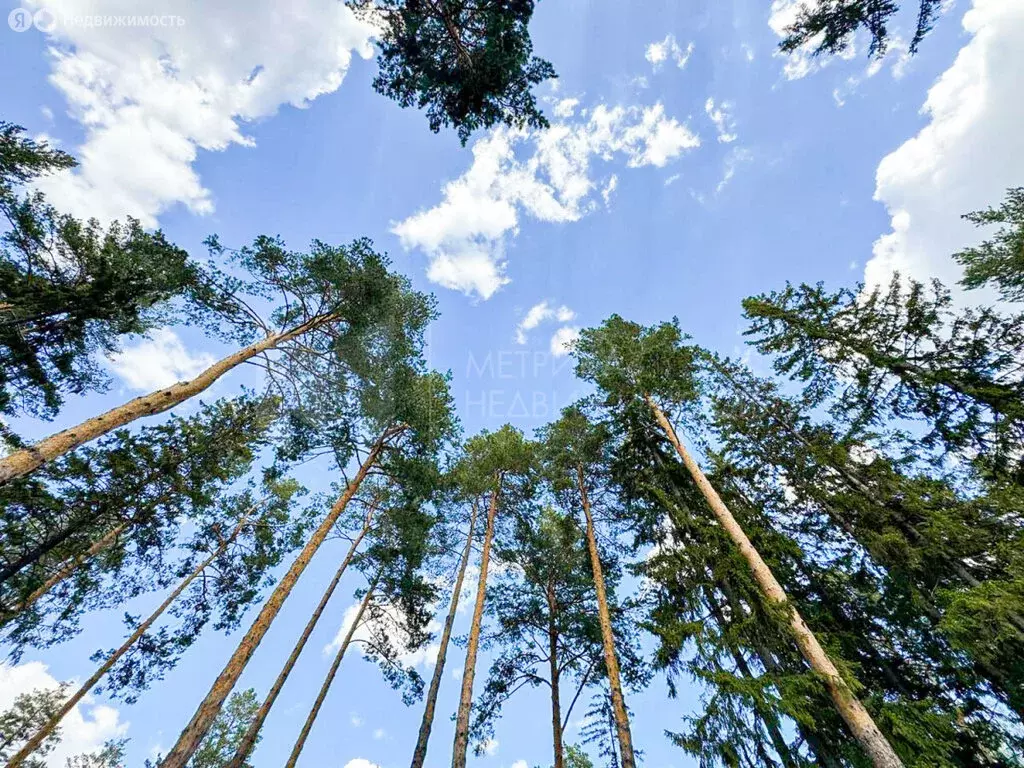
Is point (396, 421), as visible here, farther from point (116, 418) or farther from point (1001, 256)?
point (1001, 256)

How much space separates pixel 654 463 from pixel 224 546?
15.0 metres

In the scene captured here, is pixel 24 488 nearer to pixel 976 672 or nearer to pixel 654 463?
pixel 654 463

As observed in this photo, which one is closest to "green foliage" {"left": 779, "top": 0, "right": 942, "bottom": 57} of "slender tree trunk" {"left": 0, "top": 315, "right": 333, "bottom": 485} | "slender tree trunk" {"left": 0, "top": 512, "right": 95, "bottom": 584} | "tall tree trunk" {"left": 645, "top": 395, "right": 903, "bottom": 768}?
"tall tree trunk" {"left": 645, "top": 395, "right": 903, "bottom": 768}

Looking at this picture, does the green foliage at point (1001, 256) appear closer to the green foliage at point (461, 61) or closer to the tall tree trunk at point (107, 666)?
the green foliage at point (461, 61)

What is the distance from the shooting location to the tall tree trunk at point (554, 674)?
10475 millimetres

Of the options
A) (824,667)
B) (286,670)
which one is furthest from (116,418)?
(824,667)

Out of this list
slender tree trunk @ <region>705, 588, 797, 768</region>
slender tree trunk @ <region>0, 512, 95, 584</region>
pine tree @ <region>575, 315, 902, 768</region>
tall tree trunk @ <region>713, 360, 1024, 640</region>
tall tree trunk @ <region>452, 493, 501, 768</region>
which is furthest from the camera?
slender tree trunk @ <region>0, 512, 95, 584</region>

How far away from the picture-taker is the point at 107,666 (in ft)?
36.7

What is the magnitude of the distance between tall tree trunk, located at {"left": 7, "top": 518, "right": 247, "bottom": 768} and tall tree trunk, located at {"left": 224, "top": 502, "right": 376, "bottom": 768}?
162 inches

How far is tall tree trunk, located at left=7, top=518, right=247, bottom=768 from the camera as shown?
32.7 ft

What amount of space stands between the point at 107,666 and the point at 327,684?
21.5 feet

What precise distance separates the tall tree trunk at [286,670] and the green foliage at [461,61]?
1370cm

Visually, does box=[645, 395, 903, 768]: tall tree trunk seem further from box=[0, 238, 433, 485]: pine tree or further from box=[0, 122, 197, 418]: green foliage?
box=[0, 122, 197, 418]: green foliage

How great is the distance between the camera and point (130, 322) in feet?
35.6
